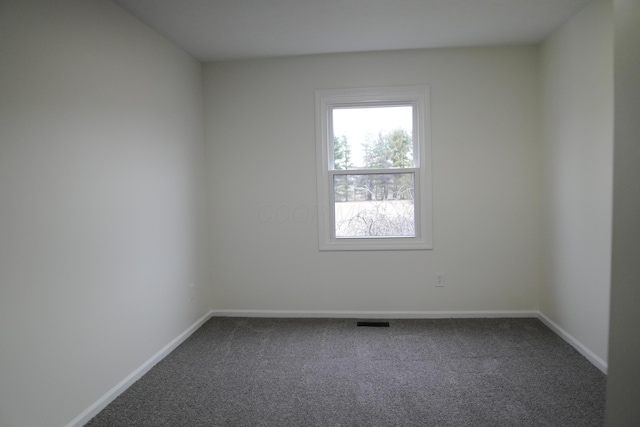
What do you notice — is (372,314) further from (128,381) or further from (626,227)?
(626,227)

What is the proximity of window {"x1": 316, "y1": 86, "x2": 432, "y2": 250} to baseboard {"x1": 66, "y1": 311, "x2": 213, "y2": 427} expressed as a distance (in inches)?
58.1

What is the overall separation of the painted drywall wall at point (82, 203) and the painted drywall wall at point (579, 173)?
3.11m

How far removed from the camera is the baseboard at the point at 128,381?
2.12 m

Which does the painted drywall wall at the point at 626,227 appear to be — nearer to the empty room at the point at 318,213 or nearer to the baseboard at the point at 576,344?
the empty room at the point at 318,213

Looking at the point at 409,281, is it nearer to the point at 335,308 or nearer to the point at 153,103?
the point at 335,308

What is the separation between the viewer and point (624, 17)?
1045 mm

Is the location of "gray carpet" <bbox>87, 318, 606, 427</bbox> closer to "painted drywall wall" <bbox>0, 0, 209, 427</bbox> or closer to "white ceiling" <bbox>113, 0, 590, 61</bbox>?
"painted drywall wall" <bbox>0, 0, 209, 427</bbox>

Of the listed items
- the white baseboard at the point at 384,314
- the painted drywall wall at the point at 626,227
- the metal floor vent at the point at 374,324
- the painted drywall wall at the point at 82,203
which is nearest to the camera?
the painted drywall wall at the point at 626,227

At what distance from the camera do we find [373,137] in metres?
3.69

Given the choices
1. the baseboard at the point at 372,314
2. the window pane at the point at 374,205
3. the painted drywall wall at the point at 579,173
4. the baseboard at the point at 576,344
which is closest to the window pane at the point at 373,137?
the window pane at the point at 374,205

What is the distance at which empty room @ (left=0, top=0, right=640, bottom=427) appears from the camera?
188 cm

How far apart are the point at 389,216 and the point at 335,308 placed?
3.38 ft

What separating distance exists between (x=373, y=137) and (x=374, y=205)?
0.65 m

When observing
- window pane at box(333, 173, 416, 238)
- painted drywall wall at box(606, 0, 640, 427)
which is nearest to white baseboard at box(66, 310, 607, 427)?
window pane at box(333, 173, 416, 238)
